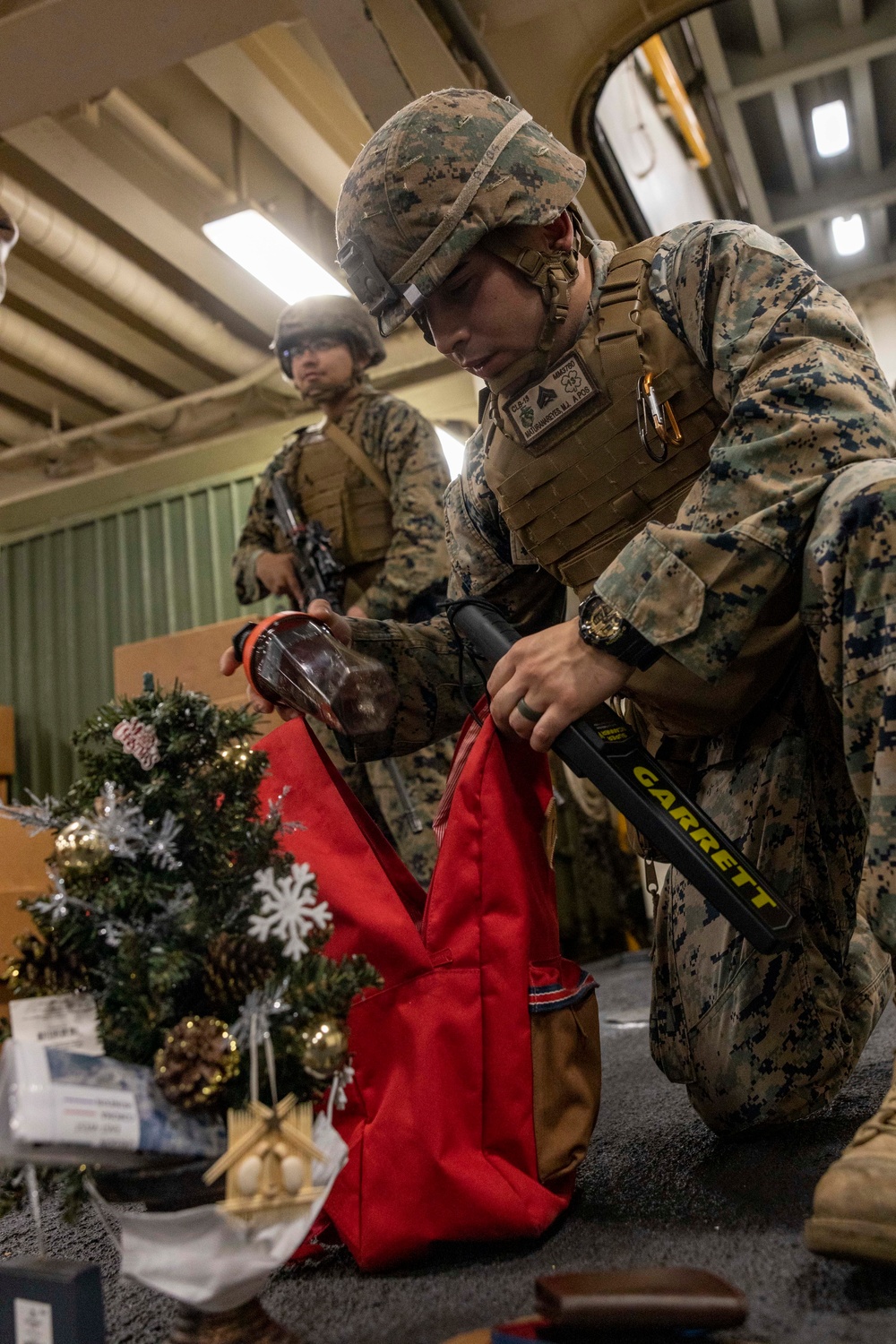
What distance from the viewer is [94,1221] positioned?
4.00 feet

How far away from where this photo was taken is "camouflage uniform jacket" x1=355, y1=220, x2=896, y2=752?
1031mm

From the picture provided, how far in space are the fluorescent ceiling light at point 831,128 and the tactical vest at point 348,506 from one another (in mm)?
2505

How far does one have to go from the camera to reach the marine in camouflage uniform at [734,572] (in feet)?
3.28

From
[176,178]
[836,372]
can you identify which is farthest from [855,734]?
[176,178]

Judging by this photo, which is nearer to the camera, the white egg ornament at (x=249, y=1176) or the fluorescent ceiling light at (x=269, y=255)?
the white egg ornament at (x=249, y=1176)

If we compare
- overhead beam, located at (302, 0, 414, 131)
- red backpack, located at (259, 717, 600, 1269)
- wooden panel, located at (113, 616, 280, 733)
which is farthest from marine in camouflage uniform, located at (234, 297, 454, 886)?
red backpack, located at (259, 717, 600, 1269)

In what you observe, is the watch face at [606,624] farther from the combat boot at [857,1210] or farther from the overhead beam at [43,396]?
the overhead beam at [43,396]

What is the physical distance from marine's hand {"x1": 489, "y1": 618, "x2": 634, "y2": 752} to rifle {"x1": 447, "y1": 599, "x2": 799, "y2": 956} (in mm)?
29

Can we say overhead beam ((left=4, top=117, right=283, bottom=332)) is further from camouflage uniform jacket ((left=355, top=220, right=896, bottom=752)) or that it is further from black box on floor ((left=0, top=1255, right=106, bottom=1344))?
black box on floor ((left=0, top=1255, right=106, bottom=1344))

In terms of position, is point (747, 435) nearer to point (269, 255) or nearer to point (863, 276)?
point (269, 255)

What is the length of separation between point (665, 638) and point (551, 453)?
0.47 m

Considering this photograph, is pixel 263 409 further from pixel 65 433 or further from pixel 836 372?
pixel 836 372

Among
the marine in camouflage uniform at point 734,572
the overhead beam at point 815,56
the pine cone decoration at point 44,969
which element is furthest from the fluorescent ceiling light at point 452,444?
the pine cone decoration at point 44,969

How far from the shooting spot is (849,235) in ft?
16.0
